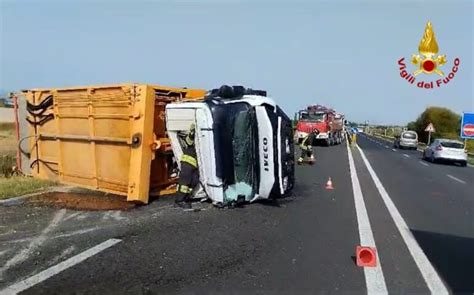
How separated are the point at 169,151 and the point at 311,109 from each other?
28837 millimetres

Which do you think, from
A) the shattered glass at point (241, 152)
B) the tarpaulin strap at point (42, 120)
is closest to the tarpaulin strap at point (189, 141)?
the shattered glass at point (241, 152)

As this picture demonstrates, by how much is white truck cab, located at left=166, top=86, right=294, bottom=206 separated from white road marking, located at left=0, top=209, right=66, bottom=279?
7.71 ft

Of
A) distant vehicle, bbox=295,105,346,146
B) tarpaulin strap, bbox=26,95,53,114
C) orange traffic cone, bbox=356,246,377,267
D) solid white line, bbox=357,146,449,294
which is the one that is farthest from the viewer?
distant vehicle, bbox=295,105,346,146

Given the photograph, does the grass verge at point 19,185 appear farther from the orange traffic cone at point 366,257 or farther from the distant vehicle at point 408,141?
the distant vehicle at point 408,141

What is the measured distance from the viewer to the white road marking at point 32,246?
4785mm

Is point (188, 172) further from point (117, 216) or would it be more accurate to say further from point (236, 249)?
point (236, 249)

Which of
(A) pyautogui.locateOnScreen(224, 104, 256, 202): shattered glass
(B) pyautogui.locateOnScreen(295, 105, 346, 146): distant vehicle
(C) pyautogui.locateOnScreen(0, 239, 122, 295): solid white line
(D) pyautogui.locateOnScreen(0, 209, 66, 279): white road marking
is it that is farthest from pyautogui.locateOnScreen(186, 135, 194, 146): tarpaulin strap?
(B) pyautogui.locateOnScreen(295, 105, 346, 146): distant vehicle

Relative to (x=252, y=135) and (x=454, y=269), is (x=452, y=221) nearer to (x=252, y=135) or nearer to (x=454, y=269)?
(x=454, y=269)

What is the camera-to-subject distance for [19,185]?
9.05m

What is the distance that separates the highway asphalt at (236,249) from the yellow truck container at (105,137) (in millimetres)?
816

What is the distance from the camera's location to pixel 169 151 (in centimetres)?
863

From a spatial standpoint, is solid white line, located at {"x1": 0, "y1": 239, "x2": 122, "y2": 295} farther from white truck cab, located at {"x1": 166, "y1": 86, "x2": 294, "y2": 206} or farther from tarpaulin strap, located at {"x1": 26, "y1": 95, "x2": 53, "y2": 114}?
tarpaulin strap, located at {"x1": 26, "y1": 95, "x2": 53, "y2": 114}

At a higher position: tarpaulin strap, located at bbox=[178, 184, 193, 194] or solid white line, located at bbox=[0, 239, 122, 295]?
tarpaulin strap, located at bbox=[178, 184, 193, 194]

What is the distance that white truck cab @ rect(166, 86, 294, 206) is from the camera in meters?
7.75
